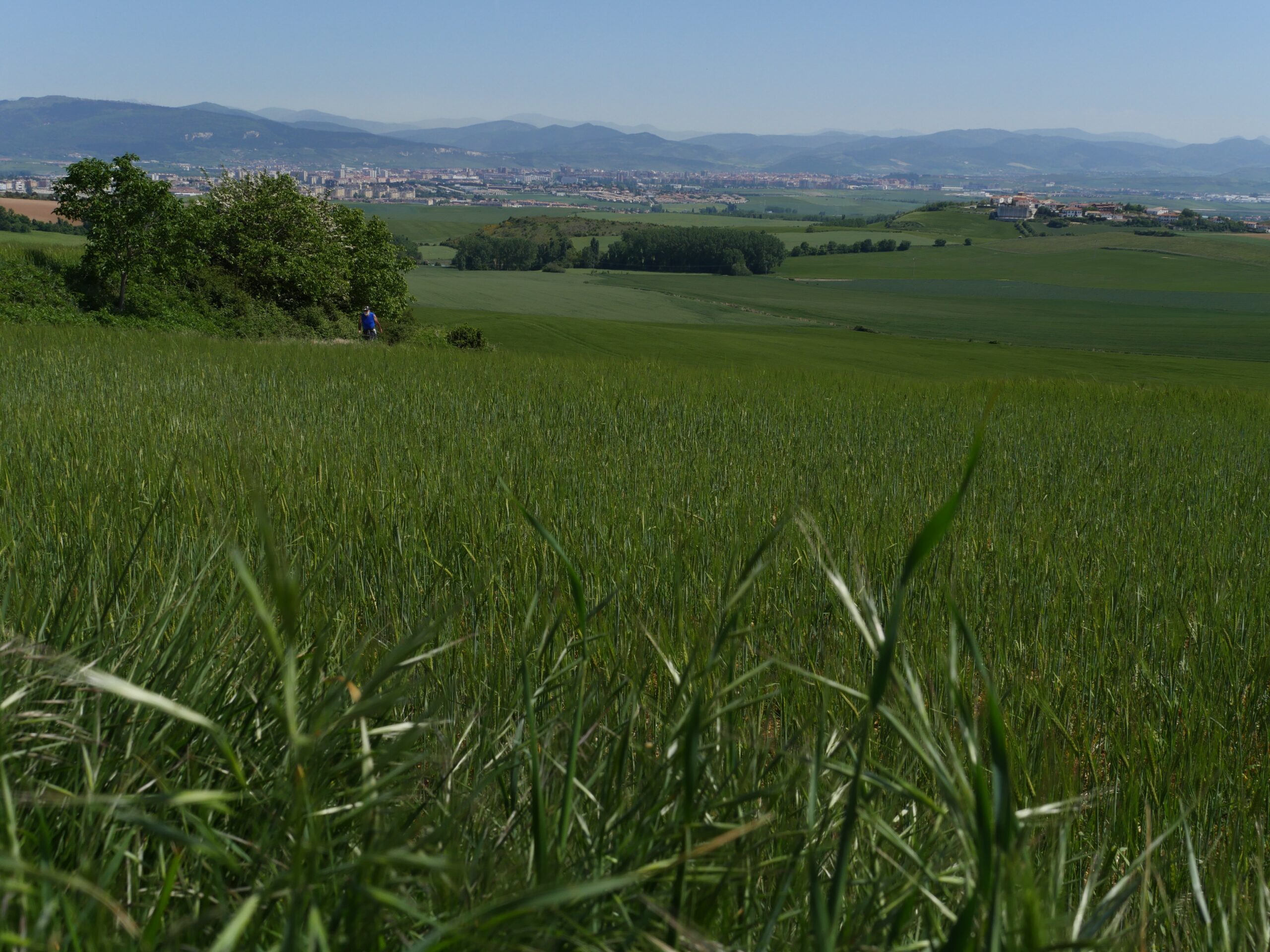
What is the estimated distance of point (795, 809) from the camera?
1322mm

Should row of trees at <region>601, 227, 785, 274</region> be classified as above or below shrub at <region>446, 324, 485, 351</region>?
above

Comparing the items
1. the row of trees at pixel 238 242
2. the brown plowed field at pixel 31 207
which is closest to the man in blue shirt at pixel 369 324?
the row of trees at pixel 238 242

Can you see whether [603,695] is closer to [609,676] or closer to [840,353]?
[609,676]

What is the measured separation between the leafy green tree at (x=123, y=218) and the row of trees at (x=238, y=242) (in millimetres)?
25

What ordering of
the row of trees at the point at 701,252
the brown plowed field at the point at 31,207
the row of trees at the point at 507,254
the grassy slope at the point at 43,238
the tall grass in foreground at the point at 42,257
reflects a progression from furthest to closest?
the row of trees at the point at 701,252 → the row of trees at the point at 507,254 → the brown plowed field at the point at 31,207 → the grassy slope at the point at 43,238 → the tall grass in foreground at the point at 42,257

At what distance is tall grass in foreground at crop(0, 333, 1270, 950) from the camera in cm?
72

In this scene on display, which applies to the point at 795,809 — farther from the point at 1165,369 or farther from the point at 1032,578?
the point at 1165,369

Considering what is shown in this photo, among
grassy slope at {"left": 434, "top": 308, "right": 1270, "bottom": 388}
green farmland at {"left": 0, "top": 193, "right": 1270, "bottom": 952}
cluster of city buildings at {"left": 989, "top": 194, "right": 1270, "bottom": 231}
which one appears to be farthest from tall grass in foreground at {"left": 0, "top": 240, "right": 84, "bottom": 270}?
cluster of city buildings at {"left": 989, "top": 194, "right": 1270, "bottom": 231}

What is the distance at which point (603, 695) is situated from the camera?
1585 millimetres

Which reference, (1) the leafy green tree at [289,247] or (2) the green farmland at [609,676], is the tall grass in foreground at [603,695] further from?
(1) the leafy green tree at [289,247]

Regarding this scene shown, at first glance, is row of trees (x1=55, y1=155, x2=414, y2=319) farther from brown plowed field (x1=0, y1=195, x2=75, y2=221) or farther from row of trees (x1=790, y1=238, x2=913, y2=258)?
row of trees (x1=790, y1=238, x2=913, y2=258)

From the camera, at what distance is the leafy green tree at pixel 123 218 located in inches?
893

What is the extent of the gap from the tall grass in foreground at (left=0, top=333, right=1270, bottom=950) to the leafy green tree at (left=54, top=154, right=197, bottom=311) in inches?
765

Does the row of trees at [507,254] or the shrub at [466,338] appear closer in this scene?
the shrub at [466,338]
